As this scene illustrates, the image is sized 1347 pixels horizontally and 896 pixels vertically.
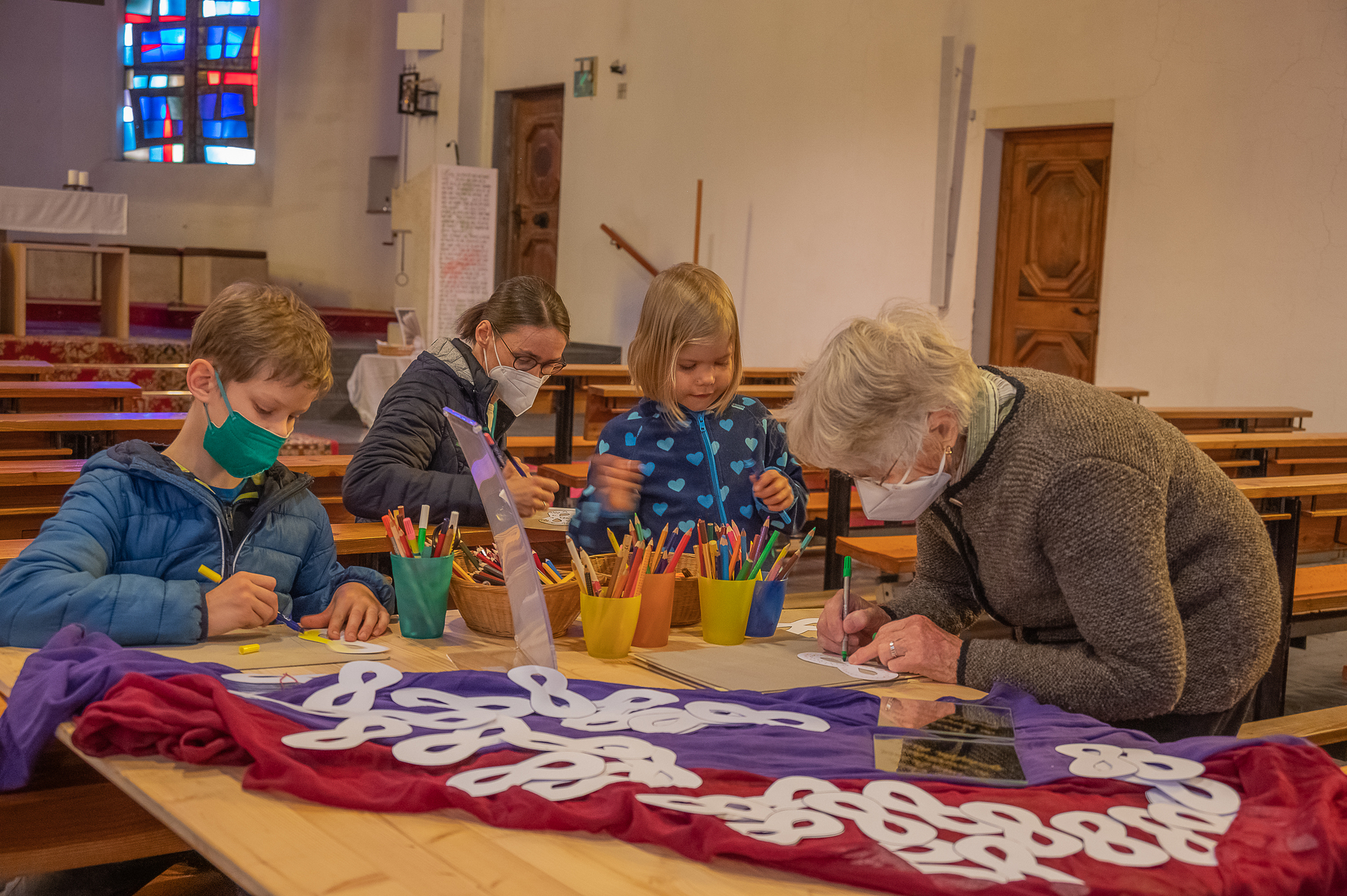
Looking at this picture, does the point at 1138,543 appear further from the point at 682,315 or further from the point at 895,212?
the point at 895,212

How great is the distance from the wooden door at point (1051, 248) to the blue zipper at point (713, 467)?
572 cm

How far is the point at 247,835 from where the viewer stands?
1.03 metres

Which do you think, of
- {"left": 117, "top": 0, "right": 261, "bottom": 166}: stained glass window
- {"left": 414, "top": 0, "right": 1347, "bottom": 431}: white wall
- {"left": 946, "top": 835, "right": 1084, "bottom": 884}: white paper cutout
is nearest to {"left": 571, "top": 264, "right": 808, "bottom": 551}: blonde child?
{"left": 946, "top": 835, "right": 1084, "bottom": 884}: white paper cutout

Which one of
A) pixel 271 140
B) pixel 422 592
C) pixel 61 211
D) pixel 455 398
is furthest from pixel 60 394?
pixel 271 140

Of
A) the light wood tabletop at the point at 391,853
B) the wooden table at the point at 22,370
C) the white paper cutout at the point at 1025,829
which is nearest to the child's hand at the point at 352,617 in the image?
the light wood tabletop at the point at 391,853

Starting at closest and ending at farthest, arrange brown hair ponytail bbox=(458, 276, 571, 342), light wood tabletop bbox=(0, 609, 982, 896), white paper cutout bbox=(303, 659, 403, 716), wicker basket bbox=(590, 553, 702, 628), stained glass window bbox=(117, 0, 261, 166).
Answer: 1. light wood tabletop bbox=(0, 609, 982, 896)
2. white paper cutout bbox=(303, 659, 403, 716)
3. wicker basket bbox=(590, 553, 702, 628)
4. brown hair ponytail bbox=(458, 276, 571, 342)
5. stained glass window bbox=(117, 0, 261, 166)

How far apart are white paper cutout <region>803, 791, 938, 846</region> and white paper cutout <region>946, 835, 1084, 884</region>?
34 mm

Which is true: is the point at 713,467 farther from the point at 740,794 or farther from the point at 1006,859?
the point at 1006,859

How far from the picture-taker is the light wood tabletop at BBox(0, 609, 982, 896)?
96cm

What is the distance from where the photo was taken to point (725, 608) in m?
1.77

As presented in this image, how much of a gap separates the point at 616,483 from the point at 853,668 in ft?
2.30

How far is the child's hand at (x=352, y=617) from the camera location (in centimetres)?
169

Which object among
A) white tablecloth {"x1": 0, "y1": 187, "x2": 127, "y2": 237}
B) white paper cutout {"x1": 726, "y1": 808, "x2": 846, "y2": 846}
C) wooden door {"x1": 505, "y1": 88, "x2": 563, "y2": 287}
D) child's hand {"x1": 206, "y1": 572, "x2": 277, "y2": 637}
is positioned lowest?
white paper cutout {"x1": 726, "y1": 808, "x2": 846, "y2": 846}

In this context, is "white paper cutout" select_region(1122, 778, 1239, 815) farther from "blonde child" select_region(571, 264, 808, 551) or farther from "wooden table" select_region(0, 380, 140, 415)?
"wooden table" select_region(0, 380, 140, 415)
